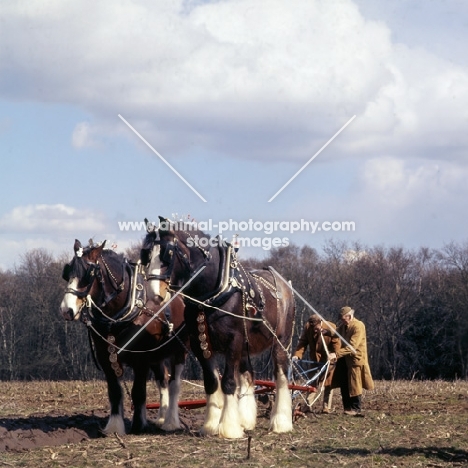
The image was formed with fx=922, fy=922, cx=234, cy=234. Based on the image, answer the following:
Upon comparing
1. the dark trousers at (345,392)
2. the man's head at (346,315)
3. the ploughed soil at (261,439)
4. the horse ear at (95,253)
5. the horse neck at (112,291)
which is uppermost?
the horse ear at (95,253)

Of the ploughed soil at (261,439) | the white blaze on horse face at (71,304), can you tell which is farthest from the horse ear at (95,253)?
the ploughed soil at (261,439)

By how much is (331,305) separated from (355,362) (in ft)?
115

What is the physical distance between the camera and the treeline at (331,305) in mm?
45656

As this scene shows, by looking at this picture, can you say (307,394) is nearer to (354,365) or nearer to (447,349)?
(354,365)

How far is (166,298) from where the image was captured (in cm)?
1084

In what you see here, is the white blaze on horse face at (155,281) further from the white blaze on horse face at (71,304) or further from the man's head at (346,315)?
the man's head at (346,315)

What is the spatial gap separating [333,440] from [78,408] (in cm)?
510

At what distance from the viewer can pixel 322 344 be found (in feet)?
45.1

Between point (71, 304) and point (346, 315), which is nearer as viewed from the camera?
point (71, 304)

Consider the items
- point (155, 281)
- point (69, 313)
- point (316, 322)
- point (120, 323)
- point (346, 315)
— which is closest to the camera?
point (155, 281)

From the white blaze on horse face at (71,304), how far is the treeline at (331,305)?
32.4 metres

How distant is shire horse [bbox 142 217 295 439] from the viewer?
10523 mm

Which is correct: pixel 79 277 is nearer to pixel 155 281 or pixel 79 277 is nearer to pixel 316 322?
pixel 155 281

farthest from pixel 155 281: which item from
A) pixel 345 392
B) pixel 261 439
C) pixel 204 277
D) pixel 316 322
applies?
pixel 345 392
